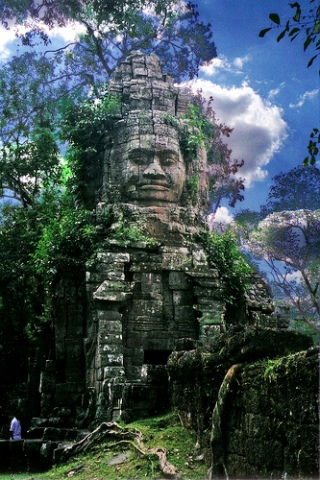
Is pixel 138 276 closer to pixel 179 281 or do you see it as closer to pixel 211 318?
pixel 179 281

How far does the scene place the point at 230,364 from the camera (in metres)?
5.42

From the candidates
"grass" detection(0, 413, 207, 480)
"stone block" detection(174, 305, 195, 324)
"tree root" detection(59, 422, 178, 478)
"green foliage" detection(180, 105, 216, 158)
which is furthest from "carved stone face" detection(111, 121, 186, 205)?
"tree root" detection(59, 422, 178, 478)

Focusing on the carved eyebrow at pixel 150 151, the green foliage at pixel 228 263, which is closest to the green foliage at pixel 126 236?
the green foliage at pixel 228 263

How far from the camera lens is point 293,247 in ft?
70.4

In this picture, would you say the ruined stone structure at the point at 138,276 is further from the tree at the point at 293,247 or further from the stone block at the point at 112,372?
the tree at the point at 293,247

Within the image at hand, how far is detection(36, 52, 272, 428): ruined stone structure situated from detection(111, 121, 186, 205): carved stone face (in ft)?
0.08

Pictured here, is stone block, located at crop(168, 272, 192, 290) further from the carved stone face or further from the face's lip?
the face's lip

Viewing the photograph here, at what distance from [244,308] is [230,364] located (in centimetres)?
796

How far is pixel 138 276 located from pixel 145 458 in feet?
20.7

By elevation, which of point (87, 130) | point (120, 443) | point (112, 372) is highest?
point (87, 130)

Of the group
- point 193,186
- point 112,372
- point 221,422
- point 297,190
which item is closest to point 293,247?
point 297,190

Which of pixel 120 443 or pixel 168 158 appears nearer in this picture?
pixel 120 443

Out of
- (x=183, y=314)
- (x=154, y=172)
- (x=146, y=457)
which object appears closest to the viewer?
(x=146, y=457)

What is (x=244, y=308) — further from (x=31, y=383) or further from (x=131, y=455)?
(x=131, y=455)
